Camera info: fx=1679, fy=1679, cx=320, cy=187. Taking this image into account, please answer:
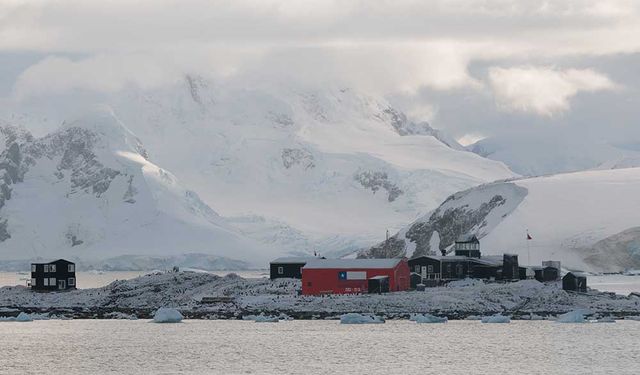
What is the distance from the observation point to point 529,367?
11325 cm

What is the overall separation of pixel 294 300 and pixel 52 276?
1449 inches

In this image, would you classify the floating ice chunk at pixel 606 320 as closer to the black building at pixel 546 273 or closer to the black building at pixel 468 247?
the black building at pixel 546 273

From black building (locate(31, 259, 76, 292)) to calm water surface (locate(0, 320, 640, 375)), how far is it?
107ft

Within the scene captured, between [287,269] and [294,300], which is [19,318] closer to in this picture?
[294,300]

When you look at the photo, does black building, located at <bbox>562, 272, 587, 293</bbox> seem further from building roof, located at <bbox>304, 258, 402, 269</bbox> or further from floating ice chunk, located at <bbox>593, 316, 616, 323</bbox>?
building roof, located at <bbox>304, 258, 402, 269</bbox>

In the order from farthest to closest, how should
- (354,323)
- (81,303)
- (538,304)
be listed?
(81,303) < (538,304) < (354,323)

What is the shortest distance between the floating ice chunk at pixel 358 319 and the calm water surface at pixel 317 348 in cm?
65

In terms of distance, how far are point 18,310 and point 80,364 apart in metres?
49.2

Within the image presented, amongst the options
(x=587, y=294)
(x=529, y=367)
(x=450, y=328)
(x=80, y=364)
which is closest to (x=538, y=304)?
(x=587, y=294)

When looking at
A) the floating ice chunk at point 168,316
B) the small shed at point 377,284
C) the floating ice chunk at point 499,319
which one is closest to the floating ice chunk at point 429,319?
the floating ice chunk at point 499,319

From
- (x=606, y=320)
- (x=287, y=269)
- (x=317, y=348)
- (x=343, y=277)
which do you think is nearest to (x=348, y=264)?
(x=343, y=277)

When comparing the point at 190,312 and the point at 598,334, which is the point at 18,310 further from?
the point at 598,334

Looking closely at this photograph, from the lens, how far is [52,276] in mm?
184750

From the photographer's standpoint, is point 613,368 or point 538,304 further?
point 538,304
